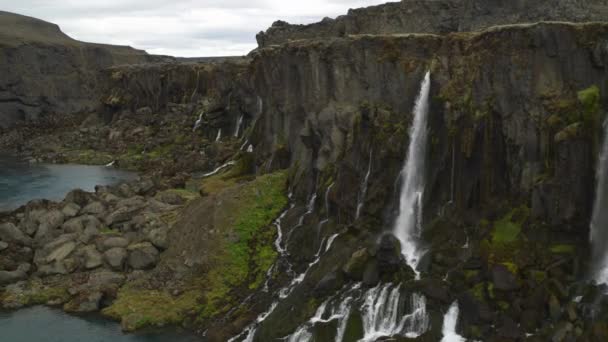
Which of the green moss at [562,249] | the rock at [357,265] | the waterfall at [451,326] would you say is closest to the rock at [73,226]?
the rock at [357,265]

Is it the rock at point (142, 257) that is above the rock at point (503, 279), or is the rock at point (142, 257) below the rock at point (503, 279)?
below

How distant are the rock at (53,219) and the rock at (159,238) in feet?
28.4

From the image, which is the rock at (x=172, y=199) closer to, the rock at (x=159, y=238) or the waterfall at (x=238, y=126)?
the rock at (x=159, y=238)

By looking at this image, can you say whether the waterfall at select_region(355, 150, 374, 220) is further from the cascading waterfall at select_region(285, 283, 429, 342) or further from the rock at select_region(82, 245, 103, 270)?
the rock at select_region(82, 245, 103, 270)

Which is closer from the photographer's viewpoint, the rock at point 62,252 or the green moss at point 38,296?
the green moss at point 38,296

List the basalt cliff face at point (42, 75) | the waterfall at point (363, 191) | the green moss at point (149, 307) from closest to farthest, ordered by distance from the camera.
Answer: the green moss at point (149, 307) < the waterfall at point (363, 191) < the basalt cliff face at point (42, 75)

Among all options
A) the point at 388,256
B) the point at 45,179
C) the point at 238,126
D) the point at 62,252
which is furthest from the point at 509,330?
the point at 45,179

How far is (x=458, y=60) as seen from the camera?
34.8 metres

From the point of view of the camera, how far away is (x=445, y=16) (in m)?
52.8

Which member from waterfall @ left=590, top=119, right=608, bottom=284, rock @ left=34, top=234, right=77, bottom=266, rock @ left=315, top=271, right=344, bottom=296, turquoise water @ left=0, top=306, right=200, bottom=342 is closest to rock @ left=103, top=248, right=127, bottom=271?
rock @ left=34, top=234, right=77, bottom=266

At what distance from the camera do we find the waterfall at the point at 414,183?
109 ft

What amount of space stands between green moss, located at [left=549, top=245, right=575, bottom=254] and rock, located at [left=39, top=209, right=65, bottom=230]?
3288 centimetres

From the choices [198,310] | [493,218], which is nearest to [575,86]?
[493,218]

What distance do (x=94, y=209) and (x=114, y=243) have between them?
23.8 ft
